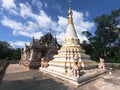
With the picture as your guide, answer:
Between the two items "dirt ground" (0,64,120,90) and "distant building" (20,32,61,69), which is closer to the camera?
"dirt ground" (0,64,120,90)

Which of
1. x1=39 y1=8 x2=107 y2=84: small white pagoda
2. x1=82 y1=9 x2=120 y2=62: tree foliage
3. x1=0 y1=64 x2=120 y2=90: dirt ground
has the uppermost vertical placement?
x1=82 y1=9 x2=120 y2=62: tree foliage

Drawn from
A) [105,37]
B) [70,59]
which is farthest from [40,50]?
[105,37]

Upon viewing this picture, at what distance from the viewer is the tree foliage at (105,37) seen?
29297 millimetres

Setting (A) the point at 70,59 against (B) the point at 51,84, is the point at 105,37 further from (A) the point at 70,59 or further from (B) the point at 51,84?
(B) the point at 51,84

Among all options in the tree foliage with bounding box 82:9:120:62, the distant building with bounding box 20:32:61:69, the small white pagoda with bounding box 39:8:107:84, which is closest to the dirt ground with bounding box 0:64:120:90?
the small white pagoda with bounding box 39:8:107:84

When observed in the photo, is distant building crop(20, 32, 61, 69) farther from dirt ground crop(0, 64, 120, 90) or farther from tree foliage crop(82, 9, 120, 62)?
tree foliage crop(82, 9, 120, 62)

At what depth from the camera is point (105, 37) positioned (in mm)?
30688

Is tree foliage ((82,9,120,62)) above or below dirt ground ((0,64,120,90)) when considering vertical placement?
above

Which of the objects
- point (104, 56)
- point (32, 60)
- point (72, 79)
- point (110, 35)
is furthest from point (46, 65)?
point (110, 35)

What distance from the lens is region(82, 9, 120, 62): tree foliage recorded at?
2930cm

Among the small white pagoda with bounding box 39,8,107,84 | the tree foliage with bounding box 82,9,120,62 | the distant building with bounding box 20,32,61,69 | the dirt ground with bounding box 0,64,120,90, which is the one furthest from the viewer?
the tree foliage with bounding box 82,9,120,62

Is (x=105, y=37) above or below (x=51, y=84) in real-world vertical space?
above

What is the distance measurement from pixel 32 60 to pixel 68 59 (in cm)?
729

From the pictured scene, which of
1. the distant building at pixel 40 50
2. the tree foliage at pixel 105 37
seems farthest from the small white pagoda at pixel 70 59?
the tree foliage at pixel 105 37
